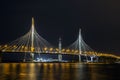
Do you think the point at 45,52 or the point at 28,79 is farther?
the point at 45,52

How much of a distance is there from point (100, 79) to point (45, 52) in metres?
83.3

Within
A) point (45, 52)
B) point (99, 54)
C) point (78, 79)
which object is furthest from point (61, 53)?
point (78, 79)

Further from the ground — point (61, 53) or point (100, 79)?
point (61, 53)

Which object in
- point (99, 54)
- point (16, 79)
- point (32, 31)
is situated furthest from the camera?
point (99, 54)

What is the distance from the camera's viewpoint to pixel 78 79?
143 feet

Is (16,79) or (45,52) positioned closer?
(16,79)

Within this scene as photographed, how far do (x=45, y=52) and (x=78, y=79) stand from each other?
82862 mm

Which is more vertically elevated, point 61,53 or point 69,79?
point 61,53

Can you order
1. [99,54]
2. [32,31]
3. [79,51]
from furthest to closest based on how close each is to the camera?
[99,54], [79,51], [32,31]

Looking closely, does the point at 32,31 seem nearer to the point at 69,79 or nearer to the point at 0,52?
the point at 0,52

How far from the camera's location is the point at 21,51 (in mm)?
115500

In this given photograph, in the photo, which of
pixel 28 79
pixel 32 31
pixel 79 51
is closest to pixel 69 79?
pixel 28 79

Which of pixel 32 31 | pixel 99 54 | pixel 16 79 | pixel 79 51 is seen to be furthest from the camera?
pixel 99 54

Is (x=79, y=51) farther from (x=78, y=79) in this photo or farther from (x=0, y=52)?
(x=78, y=79)
